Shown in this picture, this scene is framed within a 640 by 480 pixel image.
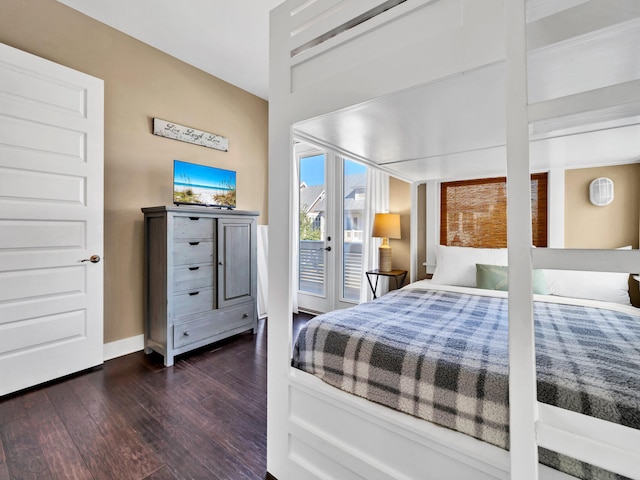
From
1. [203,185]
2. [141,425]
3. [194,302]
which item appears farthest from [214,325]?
[203,185]

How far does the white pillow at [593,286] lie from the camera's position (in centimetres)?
206

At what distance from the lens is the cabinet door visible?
10.0 feet

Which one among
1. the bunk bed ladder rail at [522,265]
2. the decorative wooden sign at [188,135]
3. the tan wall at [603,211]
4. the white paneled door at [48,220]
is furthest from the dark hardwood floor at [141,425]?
the tan wall at [603,211]

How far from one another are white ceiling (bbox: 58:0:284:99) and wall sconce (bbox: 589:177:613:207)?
2.94m

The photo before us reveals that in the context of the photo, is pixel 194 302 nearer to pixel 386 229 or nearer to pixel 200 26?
pixel 386 229

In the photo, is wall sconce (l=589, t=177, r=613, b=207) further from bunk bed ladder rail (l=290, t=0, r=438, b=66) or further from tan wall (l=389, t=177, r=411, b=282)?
bunk bed ladder rail (l=290, t=0, r=438, b=66)

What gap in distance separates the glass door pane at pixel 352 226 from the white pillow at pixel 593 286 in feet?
6.51

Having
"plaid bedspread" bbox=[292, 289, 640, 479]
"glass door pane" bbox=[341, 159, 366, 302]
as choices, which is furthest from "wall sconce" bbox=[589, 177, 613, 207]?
"glass door pane" bbox=[341, 159, 366, 302]

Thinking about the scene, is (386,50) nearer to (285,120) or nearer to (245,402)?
(285,120)

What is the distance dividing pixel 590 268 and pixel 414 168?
214 cm

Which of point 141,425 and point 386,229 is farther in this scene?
point 386,229

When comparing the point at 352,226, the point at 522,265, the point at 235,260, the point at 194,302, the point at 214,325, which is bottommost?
the point at 214,325

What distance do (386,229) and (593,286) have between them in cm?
170

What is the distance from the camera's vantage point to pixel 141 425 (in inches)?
71.0
